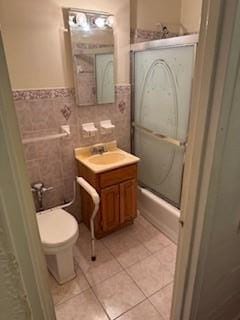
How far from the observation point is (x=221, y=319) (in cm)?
135

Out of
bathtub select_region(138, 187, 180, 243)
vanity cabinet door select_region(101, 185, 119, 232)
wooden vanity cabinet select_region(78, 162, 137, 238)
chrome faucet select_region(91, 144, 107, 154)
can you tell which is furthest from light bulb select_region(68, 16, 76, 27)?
bathtub select_region(138, 187, 180, 243)

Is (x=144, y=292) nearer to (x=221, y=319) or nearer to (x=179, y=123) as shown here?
(x=221, y=319)

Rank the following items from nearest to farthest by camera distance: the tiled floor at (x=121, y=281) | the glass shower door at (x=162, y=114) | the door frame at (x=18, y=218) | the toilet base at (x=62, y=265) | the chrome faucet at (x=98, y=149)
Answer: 1. the door frame at (x=18, y=218)
2. the tiled floor at (x=121, y=281)
3. the toilet base at (x=62, y=265)
4. the glass shower door at (x=162, y=114)
5. the chrome faucet at (x=98, y=149)

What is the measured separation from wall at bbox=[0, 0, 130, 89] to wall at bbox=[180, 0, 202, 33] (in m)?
0.64

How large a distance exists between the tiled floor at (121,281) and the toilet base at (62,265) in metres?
0.04

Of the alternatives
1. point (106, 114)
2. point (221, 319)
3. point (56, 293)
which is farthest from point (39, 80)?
point (221, 319)

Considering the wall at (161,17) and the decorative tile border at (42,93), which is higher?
the wall at (161,17)

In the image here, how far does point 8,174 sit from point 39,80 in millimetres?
1480

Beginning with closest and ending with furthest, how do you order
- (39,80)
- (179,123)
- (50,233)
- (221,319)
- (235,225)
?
(235,225) → (221,319) → (50,233) → (39,80) → (179,123)

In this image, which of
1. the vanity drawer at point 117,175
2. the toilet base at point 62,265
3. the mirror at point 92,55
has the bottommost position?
the toilet base at point 62,265

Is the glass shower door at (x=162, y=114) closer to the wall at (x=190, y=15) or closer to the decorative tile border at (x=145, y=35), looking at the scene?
the decorative tile border at (x=145, y=35)

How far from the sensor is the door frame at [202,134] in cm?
66

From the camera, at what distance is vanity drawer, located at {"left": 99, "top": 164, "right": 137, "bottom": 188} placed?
1.89 m

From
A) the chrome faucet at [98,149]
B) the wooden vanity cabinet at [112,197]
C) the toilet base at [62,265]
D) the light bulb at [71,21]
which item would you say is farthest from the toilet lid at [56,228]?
the light bulb at [71,21]
